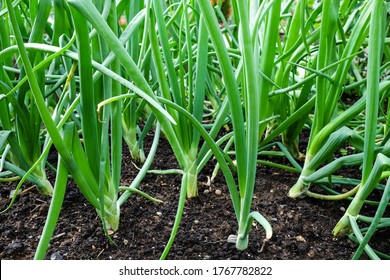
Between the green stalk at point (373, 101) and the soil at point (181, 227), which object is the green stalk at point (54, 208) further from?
the green stalk at point (373, 101)

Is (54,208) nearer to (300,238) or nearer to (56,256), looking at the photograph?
(56,256)

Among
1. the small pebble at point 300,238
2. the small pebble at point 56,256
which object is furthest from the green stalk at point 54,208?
the small pebble at point 300,238

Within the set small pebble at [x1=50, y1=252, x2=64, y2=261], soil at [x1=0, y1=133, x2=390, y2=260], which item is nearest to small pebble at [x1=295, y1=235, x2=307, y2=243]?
soil at [x1=0, y1=133, x2=390, y2=260]

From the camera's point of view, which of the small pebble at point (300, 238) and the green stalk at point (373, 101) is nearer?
the green stalk at point (373, 101)

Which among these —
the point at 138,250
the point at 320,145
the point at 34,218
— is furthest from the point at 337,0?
the point at 34,218

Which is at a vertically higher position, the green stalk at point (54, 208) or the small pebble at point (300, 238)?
the green stalk at point (54, 208)

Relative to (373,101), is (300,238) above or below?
below

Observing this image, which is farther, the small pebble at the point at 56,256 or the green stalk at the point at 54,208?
the small pebble at the point at 56,256

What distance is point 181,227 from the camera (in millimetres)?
773

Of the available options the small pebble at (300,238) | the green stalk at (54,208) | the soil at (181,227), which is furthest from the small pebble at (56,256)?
the small pebble at (300,238)

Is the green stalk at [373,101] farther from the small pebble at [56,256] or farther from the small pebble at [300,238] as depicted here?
the small pebble at [56,256]

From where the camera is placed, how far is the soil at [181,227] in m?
0.73

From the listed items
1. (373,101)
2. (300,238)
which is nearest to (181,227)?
(300,238)

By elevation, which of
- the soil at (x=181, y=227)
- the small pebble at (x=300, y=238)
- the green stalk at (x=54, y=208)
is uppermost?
the green stalk at (x=54, y=208)
